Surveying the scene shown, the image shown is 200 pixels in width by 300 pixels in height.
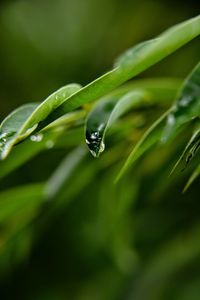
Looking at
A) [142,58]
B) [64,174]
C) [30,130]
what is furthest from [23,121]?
[64,174]

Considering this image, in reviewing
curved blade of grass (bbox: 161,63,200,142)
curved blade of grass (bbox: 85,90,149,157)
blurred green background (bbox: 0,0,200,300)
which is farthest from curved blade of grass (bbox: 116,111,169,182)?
blurred green background (bbox: 0,0,200,300)

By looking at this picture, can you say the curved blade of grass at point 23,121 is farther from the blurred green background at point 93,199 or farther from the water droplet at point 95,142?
the blurred green background at point 93,199

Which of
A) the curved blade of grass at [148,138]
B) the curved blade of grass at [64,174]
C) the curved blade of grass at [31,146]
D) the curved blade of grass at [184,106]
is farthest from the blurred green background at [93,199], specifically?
the curved blade of grass at [184,106]

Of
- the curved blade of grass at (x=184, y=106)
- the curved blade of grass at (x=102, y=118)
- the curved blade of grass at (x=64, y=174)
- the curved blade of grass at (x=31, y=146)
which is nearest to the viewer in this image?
the curved blade of grass at (x=184, y=106)

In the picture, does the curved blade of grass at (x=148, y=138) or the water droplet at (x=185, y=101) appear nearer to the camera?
the water droplet at (x=185, y=101)

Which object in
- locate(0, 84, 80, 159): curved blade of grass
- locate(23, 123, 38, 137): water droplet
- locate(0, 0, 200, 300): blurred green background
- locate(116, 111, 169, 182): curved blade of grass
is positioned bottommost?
locate(0, 0, 200, 300): blurred green background

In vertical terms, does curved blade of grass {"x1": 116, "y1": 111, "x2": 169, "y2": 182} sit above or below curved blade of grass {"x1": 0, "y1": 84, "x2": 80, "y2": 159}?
below

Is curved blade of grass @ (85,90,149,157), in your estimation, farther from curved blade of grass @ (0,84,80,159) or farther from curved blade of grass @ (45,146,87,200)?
curved blade of grass @ (45,146,87,200)
